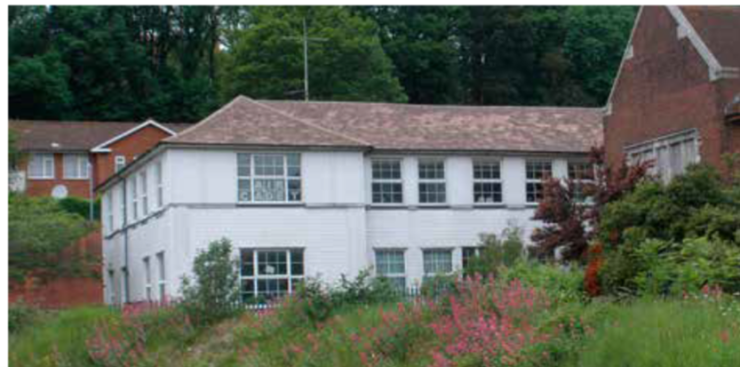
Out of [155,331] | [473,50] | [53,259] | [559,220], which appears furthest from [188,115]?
[155,331]

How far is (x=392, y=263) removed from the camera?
4228 centimetres

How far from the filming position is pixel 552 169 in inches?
1732

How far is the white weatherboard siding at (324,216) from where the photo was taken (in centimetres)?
3925

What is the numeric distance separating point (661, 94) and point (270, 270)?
12857 mm

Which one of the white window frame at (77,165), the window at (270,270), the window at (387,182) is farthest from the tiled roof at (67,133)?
the window at (270,270)

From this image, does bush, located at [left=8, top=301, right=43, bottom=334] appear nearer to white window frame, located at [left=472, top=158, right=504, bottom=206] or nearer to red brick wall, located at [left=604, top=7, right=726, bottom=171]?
red brick wall, located at [left=604, top=7, right=726, bottom=171]

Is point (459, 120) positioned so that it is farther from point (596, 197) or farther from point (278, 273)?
point (596, 197)

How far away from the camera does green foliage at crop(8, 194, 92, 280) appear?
44.6m

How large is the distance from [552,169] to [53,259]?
711 inches

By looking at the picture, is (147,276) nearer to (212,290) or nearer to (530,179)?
(530,179)

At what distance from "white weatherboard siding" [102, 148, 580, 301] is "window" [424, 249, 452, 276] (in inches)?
8.5

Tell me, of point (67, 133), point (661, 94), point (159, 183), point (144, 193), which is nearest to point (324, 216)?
point (159, 183)

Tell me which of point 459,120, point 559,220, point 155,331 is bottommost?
point 155,331

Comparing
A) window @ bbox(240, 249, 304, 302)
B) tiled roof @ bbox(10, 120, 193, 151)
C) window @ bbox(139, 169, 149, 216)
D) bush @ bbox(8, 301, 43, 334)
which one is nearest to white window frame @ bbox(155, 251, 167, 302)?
window @ bbox(139, 169, 149, 216)
